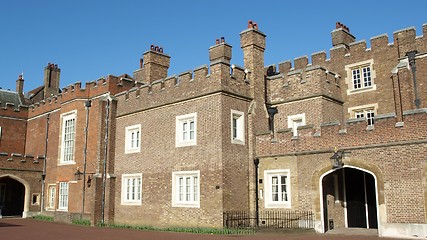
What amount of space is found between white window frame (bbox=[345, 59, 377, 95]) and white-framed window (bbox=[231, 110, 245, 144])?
6.38 metres

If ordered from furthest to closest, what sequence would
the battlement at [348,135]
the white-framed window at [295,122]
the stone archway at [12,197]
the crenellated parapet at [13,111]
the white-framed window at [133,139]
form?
the crenellated parapet at [13,111] < the stone archway at [12,197] < the white-framed window at [133,139] < the white-framed window at [295,122] < the battlement at [348,135]

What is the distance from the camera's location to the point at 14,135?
32938 mm

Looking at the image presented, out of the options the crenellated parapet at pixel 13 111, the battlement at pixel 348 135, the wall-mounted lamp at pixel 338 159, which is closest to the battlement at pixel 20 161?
the crenellated parapet at pixel 13 111

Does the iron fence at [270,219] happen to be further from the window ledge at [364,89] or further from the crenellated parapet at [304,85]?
the window ledge at [364,89]

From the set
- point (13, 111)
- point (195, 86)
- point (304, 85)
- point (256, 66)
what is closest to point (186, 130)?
point (195, 86)

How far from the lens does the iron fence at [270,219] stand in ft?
56.3

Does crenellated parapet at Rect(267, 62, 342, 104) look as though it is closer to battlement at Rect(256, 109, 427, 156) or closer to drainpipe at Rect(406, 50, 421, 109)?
battlement at Rect(256, 109, 427, 156)

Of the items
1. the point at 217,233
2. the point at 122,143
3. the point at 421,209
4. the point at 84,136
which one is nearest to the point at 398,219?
the point at 421,209

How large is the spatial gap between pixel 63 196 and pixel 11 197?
26.9 ft

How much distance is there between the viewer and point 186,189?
1944 cm

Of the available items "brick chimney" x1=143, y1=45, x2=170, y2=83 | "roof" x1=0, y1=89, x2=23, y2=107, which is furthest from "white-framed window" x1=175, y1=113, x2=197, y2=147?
"roof" x1=0, y1=89, x2=23, y2=107

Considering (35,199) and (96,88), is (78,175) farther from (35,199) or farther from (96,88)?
(35,199)

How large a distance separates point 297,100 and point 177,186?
275 inches

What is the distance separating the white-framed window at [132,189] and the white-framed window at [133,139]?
1.40 metres
